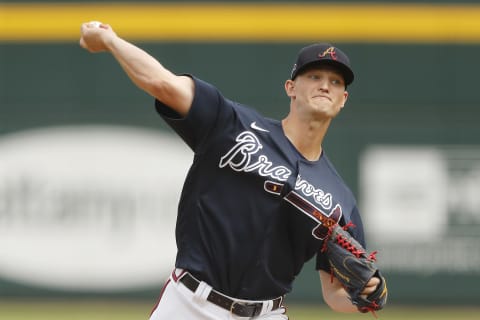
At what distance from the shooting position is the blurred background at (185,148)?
9.82 m

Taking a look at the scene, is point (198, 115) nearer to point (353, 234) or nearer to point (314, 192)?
point (314, 192)

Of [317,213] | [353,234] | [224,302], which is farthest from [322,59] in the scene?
[224,302]

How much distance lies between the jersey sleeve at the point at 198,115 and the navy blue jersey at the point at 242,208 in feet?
0.04

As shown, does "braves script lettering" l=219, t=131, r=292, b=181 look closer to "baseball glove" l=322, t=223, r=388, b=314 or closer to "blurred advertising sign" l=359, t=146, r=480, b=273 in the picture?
"baseball glove" l=322, t=223, r=388, b=314

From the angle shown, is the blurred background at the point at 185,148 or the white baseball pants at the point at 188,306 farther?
the blurred background at the point at 185,148

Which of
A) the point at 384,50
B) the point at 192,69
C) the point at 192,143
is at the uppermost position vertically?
the point at 384,50

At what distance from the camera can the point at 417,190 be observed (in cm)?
988

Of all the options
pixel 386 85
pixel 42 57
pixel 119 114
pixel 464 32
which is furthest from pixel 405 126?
pixel 42 57

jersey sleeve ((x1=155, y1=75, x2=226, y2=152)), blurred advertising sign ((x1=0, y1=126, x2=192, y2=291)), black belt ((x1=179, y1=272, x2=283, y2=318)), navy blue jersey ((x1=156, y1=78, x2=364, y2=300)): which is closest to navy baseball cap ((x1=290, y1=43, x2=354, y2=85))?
navy blue jersey ((x1=156, y1=78, x2=364, y2=300))

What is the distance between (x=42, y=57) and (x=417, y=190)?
398 centimetres

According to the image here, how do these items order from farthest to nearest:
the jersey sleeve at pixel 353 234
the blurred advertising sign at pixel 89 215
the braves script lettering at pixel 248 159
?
1. the blurred advertising sign at pixel 89 215
2. the jersey sleeve at pixel 353 234
3. the braves script lettering at pixel 248 159

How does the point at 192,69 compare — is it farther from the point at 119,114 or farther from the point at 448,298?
the point at 448,298

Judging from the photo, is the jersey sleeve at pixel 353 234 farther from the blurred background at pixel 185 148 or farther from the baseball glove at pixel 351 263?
the blurred background at pixel 185 148

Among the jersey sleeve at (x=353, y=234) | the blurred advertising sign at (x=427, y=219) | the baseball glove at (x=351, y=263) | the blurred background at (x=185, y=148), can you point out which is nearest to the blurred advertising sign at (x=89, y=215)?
the blurred background at (x=185, y=148)
